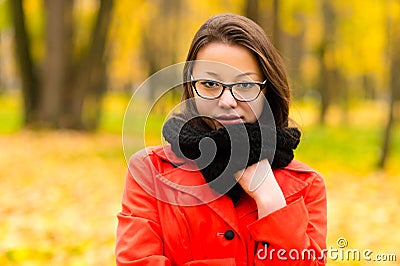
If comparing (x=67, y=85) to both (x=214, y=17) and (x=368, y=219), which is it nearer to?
(x=368, y=219)

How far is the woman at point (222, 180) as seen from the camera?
1.83 metres

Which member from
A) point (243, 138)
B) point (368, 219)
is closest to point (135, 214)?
point (243, 138)

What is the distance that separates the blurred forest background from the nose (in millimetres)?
277

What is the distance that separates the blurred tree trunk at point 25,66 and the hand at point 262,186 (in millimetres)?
14231

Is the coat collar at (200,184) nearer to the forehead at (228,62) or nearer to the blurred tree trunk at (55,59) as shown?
the forehead at (228,62)

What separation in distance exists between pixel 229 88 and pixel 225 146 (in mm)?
180

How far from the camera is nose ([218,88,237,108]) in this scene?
5.99 feet

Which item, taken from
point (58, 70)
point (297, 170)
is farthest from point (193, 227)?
point (58, 70)

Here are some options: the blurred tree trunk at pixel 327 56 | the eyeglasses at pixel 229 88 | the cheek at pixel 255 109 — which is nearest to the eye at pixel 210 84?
the eyeglasses at pixel 229 88

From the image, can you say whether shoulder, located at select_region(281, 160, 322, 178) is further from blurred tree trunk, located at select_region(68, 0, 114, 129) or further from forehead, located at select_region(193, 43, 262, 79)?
blurred tree trunk, located at select_region(68, 0, 114, 129)

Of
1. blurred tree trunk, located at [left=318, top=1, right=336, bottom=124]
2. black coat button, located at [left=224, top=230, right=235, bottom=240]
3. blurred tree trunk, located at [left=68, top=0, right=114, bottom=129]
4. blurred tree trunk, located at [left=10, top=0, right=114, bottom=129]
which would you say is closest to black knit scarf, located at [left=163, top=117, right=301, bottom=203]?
black coat button, located at [left=224, top=230, right=235, bottom=240]

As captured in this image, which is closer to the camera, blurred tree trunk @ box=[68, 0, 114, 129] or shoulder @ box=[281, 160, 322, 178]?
shoulder @ box=[281, 160, 322, 178]

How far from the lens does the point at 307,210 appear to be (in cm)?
195

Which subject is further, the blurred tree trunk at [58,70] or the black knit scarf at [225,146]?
the blurred tree trunk at [58,70]
